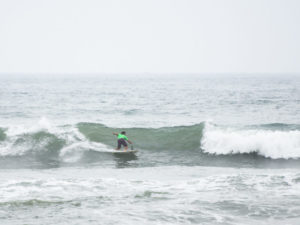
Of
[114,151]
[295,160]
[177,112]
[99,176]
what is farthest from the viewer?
[177,112]

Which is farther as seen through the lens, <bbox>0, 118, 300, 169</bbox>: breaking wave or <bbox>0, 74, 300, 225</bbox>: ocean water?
<bbox>0, 118, 300, 169</bbox>: breaking wave

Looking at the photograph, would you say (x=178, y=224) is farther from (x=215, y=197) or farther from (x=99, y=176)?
(x=99, y=176)

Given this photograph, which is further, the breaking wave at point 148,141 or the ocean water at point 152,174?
the breaking wave at point 148,141

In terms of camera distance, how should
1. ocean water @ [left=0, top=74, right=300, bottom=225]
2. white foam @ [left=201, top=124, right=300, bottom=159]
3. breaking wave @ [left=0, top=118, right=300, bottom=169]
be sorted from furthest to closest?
breaking wave @ [left=0, top=118, right=300, bottom=169]
white foam @ [left=201, top=124, right=300, bottom=159]
ocean water @ [left=0, top=74, right=300, bottom=225]

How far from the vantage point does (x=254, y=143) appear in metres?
20.3

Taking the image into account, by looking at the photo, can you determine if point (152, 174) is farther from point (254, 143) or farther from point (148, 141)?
point (148, 141)

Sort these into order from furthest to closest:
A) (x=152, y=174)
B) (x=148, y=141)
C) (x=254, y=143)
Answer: (x=148, y=141) < (x=254, y=143) < (x=152, y=174)

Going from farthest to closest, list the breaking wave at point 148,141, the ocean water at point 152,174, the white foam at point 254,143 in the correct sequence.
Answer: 1. the breaking wave at point 148,141
2. the white foam at point 254,143
3. the ocean water at point 152,174

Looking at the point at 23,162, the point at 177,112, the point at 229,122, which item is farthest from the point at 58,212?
the point at 177,112

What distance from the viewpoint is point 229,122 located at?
Result: 29.8 meters

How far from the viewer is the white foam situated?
63.7ft

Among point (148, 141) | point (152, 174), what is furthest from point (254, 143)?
point (152, 174)

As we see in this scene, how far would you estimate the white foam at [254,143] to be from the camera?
1942 cm

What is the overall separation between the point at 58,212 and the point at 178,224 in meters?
3.27
